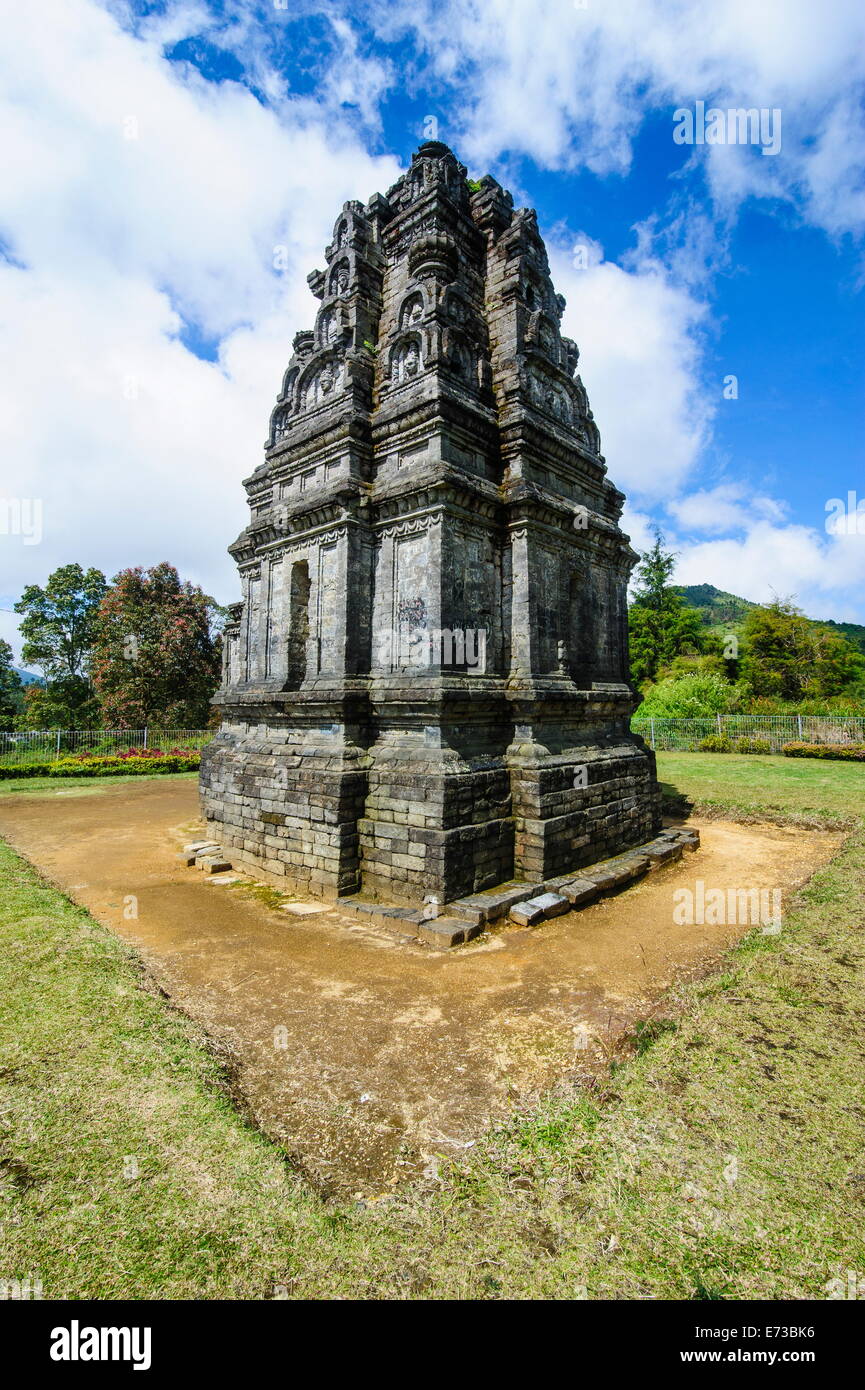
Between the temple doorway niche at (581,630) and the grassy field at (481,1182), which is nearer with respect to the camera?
the grassy field at (481,1182)

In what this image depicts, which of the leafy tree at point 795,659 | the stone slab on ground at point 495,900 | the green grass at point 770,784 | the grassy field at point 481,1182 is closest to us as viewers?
the grassy field at point 481,1182

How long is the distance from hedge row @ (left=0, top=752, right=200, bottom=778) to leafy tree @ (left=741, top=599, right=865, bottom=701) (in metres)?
32.7

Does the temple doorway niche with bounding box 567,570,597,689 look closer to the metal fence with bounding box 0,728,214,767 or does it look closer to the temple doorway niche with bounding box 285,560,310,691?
the temple doorway niche with bounding box 285,560,310,691

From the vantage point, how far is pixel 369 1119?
379cm

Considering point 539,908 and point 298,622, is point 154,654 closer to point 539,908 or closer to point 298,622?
point 298,622

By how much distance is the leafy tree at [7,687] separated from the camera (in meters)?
30.7

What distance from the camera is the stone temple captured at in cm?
837

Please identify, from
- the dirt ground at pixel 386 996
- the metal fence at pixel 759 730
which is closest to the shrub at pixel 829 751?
the metal fence at pixel 759 730

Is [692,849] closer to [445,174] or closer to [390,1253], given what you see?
[390,1253]

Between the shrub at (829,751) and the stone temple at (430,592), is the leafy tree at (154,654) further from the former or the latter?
the shrub at (829,751)

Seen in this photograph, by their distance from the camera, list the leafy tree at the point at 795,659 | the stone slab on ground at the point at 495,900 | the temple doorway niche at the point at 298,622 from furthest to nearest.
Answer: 1. the leafy tree at the point at 795,659
2. the temple doorway niche at the point at 298,622
3. the stone slab on ground at the point at 495,900

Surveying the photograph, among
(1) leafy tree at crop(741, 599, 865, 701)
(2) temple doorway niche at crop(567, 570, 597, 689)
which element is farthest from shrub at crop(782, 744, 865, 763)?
(2) temple doorway niche at crop(567, 570, 597, 689)

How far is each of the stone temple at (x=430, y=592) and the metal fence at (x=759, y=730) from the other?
16117mm

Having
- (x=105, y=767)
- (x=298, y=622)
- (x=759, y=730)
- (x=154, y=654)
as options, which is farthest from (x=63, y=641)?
(x=759, y=730)
